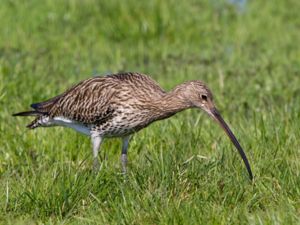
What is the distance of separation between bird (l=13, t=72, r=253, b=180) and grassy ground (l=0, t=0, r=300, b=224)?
18 centimetres

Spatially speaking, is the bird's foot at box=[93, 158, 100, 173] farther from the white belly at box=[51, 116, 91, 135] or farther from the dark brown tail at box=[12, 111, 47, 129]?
the dark brown tail at box=[12, 111, 47, 129]

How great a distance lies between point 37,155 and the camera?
8227mm

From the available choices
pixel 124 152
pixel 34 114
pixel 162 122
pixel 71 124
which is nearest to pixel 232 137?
pixel 124 152

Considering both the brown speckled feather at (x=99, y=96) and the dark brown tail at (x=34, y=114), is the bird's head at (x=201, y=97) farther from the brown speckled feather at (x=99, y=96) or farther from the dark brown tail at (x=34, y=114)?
the dark brown tail at (x=34, y=114)

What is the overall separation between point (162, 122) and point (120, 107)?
3.50 feet

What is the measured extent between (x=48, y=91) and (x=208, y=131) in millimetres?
2158

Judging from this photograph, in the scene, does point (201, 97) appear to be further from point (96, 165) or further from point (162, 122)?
point (162, 122)

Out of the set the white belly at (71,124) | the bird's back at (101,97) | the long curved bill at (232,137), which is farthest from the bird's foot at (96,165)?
the long curved bill at (232,137)

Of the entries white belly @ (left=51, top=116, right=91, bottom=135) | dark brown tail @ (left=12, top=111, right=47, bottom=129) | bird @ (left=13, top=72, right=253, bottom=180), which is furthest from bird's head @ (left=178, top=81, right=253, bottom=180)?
dark brown tail @ (left=12, top=111, right=47, bottom=129)

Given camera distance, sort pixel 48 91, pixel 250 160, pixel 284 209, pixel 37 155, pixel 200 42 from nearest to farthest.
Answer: pixel 284 209, pixel 250 160, pixel 37 155, pixel 48 91, pixel 200 42

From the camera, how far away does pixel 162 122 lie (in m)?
8.89

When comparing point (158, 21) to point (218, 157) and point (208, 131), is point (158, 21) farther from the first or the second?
point (218, 157)

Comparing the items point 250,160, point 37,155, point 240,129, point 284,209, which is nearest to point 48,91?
point 37,155

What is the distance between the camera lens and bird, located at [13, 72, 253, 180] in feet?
25.3
